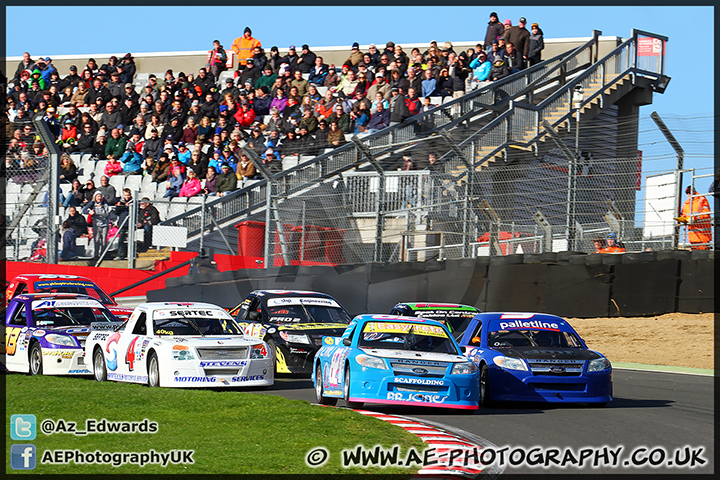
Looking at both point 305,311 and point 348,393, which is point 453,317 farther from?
point 348,393

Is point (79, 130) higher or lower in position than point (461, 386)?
higher

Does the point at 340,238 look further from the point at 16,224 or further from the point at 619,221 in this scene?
the point at 16,224

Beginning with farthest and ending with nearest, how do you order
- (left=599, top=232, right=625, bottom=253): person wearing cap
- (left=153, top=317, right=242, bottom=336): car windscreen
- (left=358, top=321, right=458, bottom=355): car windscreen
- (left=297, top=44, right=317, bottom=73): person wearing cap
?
(left=297, top=44, right=317, bottom=73): person wearing cap, (left=599, top=232, right=625, bottom=253): person wearing cap, (left=153, top=317, right=242, bottom=336): car windscreen, (left=358, top=321, right=458, bottom=355): car windscreen

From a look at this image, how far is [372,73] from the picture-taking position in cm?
3064

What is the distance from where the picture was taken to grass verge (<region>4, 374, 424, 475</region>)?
25.7ft

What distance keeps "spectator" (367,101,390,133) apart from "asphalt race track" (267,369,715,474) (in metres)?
13.5

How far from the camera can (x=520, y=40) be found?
2906cm

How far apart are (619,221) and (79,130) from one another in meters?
21.0

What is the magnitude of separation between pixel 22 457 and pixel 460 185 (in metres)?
14.7

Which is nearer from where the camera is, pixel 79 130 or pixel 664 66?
pixel 664 66

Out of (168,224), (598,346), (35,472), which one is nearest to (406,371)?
(35,472)

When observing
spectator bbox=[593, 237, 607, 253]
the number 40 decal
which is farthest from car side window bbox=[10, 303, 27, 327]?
spectator bbox=[593, 237, 607, 253]

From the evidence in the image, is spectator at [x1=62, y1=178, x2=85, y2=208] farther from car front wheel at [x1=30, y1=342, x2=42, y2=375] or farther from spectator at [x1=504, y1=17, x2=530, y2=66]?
car front wheel at [x1=30, y1=342, x2=42, y2=375]

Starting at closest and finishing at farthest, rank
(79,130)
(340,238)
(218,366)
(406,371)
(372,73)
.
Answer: (406,371) < (218,366) < (340,238) < (372,73) < (79,130)
